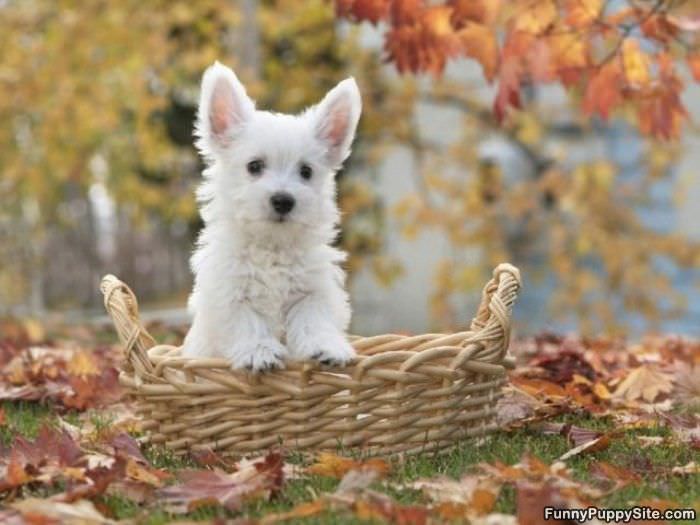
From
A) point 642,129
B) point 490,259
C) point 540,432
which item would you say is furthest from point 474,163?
point 540,432

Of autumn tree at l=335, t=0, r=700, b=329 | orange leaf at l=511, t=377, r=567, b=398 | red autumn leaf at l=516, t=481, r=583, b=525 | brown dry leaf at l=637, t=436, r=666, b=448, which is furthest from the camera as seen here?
autumn tree at l=335, t=0, r=700, b=329

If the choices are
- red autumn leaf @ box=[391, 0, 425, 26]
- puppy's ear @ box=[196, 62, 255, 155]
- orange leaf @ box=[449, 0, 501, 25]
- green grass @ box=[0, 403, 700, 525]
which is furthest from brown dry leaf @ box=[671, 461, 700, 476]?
red autumn leaf @ box=[391, 0, 425, 26]

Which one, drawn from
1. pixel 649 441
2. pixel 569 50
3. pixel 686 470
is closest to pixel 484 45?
pixel 569 50

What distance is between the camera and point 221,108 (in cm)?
358

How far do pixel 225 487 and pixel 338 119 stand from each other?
1328mm

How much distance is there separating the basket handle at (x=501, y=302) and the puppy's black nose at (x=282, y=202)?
685 millimetres

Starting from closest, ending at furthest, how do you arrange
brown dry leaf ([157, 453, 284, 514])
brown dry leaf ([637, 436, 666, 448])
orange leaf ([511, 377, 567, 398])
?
brown dry leaf ([157, 453, 284, 514]) → brown dry leaf ([637, 436, 666, 448]) → orange leaf ([511, 377, 567, 398])

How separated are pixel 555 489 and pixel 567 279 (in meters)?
8.95

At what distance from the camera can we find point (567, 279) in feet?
37.9

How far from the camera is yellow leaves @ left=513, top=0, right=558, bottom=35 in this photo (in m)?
4.96

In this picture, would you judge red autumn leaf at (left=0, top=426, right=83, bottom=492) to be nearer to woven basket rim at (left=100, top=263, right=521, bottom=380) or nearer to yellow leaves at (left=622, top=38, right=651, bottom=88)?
woven basket rim at (left=100, top=263, right=521, bottom=380)

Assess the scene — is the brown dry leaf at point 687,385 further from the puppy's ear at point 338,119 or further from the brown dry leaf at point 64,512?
the brown dry leaf at point 64,512

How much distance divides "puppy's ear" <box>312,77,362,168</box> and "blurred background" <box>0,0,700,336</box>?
21.4 ft

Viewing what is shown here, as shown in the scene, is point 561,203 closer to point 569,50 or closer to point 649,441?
point 569,50
